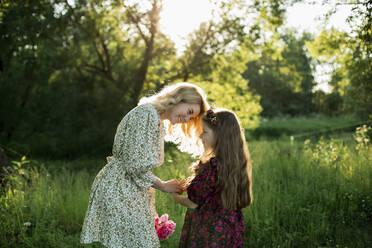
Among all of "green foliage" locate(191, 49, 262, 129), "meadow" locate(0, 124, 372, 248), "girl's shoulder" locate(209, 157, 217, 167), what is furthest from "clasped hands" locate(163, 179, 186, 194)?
"green foliage" locate(191, 49, 262, 129)

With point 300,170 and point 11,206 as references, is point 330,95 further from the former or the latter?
point 11,206

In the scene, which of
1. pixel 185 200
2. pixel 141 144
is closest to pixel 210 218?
pixel 185 200

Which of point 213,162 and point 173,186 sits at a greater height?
point 213,162

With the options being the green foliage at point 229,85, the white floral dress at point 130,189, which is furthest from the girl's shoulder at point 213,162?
the green foliage at point 229,85

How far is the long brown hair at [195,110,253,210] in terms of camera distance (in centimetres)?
259

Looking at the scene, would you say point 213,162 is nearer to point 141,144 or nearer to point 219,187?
point 219,187

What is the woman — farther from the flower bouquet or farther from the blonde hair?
the flower bouquet

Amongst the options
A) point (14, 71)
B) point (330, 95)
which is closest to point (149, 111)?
point (330, 95)

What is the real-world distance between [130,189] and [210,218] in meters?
0.68

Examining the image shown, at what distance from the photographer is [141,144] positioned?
2.51 meters

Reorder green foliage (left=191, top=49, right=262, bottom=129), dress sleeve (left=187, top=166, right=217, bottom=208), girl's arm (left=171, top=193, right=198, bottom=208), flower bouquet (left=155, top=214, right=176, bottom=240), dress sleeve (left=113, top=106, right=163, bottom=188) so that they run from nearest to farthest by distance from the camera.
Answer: dress sleeve (left=113, top=106, right=163, bottom=188)
dress sleeve (left=187, top=166, right=217, bottom=208)
girl's arm (left=171, top=193, right=198, bottom=208)
flower bouquet (left=155, top=214, right=176, bottom=240)
green foliage (left=191, top=49, right=262, bottom=129)

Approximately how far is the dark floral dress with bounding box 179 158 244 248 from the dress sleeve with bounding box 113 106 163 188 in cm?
37

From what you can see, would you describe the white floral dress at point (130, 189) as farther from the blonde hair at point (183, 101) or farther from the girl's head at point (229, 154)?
the girl's head at point (229, 154)

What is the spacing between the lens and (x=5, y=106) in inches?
430
